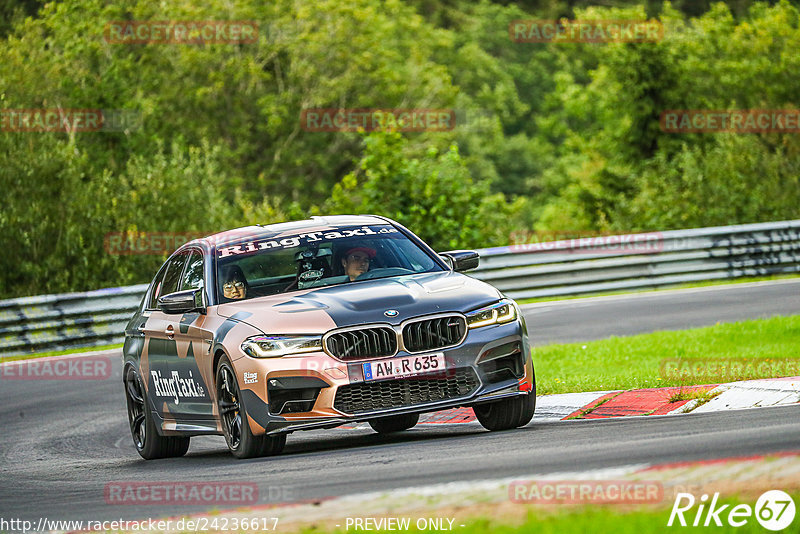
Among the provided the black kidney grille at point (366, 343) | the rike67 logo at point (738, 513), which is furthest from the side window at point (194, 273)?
the rike67 logo at point (738, 513)

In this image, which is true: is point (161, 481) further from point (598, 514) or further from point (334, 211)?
point (334, 211)

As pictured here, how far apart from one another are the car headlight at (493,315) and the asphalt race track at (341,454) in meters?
0.76

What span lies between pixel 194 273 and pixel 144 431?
143 cm

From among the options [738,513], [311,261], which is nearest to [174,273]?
[311,261]

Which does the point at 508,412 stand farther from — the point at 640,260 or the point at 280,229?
the point at 640,260

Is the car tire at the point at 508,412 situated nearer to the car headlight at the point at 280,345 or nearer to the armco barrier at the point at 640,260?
the car headlight at the point at 280,345

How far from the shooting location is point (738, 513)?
493cm

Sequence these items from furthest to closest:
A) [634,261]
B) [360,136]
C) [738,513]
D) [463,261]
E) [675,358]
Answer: [360,136] < [634,261] < [675,358] < [463,261] < [738,513]

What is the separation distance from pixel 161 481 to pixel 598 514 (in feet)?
12.9

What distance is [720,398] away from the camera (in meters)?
9.87

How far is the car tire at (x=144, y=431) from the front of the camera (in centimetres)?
1073

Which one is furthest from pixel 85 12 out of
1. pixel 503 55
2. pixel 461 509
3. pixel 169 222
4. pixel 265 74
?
pixel 461 509

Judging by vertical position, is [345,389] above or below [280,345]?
below

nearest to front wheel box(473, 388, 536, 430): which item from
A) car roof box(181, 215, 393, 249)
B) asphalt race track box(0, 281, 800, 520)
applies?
asphalt race track box(0, 281, 800, 520)
